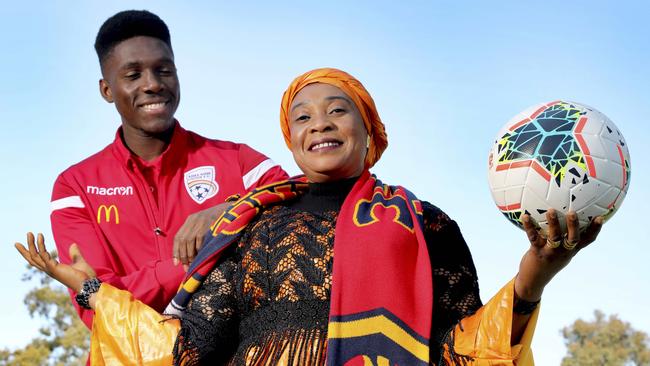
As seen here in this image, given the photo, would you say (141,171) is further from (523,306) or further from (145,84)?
(523,306)

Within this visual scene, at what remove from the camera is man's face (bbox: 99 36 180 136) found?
20.0 ft

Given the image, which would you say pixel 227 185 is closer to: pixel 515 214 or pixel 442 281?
pixel 442 281

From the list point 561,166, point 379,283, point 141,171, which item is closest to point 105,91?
point 141,171

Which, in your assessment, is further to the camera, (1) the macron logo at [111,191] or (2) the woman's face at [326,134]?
(1) the macron logo at [111,191]

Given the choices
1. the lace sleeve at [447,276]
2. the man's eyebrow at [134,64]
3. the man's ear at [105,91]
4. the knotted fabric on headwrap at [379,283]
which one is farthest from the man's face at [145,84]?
the lace sleeve at [447,276]

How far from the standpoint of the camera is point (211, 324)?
4.67m

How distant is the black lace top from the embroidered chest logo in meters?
1.20

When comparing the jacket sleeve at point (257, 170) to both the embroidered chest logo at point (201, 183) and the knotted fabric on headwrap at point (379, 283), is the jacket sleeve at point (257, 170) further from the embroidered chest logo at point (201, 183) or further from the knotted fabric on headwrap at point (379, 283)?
the knotted fabric on headwrap at point (379, 283)

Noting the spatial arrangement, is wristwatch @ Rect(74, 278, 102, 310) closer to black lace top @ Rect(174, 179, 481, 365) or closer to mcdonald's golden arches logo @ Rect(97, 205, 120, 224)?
black lace top @ Rect(174, 179, 481, 365)

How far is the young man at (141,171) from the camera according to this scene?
5855 mm

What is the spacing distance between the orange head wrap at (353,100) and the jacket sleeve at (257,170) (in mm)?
991

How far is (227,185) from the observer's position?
19.9 ft

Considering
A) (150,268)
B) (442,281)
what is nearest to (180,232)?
(150,268)

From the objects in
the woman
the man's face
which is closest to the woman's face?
the woman
